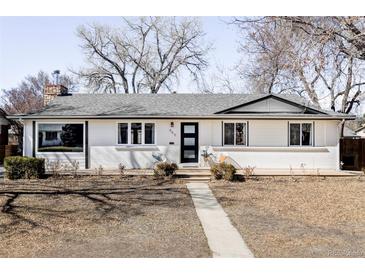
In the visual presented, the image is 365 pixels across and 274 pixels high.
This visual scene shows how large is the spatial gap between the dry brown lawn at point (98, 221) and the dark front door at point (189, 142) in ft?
15.4

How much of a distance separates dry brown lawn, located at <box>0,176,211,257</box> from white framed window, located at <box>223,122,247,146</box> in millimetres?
5267

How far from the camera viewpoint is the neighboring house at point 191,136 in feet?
55.8

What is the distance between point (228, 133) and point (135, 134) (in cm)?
432

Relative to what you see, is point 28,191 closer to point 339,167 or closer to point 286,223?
point 286,223

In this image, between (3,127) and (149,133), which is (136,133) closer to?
(149,133)

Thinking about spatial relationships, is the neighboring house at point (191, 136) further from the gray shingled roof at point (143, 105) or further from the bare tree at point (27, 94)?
the bare tree at point (27, 94)

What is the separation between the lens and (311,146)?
17.2 meters

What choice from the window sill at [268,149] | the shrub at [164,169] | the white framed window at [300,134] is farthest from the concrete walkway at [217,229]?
the white framed window at [300,134]

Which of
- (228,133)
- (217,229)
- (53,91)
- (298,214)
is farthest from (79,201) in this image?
(53,91)

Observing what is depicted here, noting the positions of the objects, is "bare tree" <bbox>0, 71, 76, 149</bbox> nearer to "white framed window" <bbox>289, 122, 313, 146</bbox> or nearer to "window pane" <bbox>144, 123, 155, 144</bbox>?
"window pane" <bbox>144, 123, 155, 144</bbox>

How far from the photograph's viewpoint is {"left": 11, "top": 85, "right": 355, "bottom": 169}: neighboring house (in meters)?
17.0

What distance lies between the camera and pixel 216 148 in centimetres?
1695

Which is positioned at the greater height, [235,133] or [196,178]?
[235,133]

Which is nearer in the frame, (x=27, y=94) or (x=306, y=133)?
(x=306, y=133)
